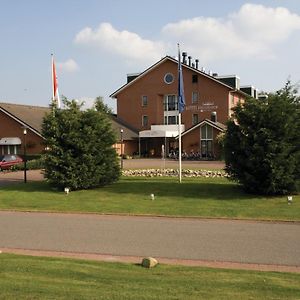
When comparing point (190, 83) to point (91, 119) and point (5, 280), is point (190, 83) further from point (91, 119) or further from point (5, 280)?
point (5, 280)

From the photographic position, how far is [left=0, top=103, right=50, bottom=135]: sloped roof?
49.2 meters

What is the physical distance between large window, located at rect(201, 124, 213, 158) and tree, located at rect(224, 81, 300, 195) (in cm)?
3619

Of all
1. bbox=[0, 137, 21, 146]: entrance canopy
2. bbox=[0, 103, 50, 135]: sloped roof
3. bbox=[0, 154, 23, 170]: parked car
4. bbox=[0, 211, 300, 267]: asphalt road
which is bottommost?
bbox=[0, 211, 300, 267]: asphalt road

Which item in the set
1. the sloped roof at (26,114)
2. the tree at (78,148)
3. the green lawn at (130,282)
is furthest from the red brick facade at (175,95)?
the green lawn at (130,282)

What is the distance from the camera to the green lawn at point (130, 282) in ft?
19.5

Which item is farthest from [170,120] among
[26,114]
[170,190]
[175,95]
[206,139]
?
[170,190]

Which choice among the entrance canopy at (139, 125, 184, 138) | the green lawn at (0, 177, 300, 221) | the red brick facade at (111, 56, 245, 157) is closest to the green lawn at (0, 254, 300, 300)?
the green lawn at (0, 177, 300, 221)

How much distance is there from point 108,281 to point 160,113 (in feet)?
188

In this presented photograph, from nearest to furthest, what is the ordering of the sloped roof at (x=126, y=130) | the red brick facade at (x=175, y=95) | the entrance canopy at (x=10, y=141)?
1. the entrance canopy at (x=10, y=141)
2. the red brick facade at (x=175, y=95)
3. the sloped roof at (x=126, y=130)

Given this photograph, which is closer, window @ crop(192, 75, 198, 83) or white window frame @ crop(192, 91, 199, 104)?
window @ crop(192, 75, 198, 83)

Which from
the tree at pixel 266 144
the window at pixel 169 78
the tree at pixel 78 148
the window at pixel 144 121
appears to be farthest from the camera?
the window at pixel 144 121

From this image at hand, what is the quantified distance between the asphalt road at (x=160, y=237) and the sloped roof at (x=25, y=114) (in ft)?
115

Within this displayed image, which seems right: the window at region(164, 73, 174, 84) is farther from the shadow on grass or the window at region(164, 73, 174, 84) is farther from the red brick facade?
the shadow on grass

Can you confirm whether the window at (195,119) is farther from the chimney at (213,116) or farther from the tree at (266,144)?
the tree at (266,144)
